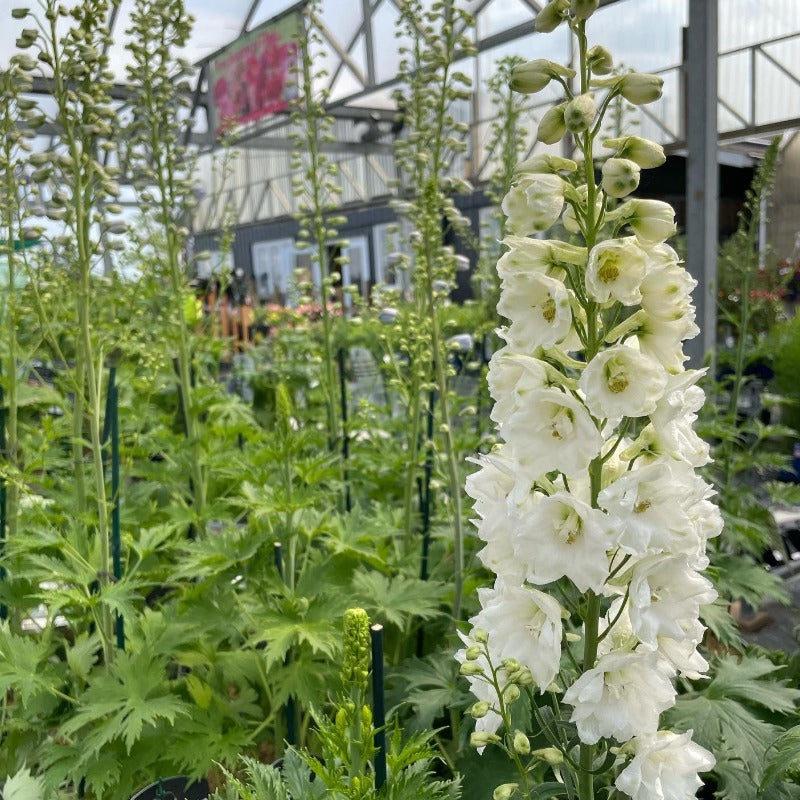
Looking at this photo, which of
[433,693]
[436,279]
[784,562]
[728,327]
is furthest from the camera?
[728,327]

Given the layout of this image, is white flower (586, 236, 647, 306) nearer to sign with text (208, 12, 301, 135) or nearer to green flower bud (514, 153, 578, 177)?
green flower bud (514, 153, 578, 177)

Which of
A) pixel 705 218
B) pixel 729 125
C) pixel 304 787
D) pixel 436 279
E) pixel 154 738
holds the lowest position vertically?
pixel 154 738

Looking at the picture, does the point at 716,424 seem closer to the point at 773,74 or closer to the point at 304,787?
the point at 304,787

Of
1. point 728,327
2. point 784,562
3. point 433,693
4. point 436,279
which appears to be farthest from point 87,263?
point 728,327

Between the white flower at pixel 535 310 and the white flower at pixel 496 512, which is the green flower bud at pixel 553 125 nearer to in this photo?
Result: the white flower at pixel 535 310

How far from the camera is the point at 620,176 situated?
893mm

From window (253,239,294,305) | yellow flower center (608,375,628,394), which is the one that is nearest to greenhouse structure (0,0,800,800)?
yellow flower center (608,375,628,394)

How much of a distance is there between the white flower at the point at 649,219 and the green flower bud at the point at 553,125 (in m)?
0.12

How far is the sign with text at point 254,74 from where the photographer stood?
6.72m

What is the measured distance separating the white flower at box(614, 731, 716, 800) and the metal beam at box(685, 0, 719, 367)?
239 cm

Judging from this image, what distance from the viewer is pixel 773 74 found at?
480 cm

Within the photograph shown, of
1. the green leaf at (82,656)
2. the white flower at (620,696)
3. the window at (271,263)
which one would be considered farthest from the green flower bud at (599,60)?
the window at (271,263)

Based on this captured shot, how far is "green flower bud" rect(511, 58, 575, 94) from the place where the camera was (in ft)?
3.20

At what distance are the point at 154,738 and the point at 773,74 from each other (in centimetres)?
494
